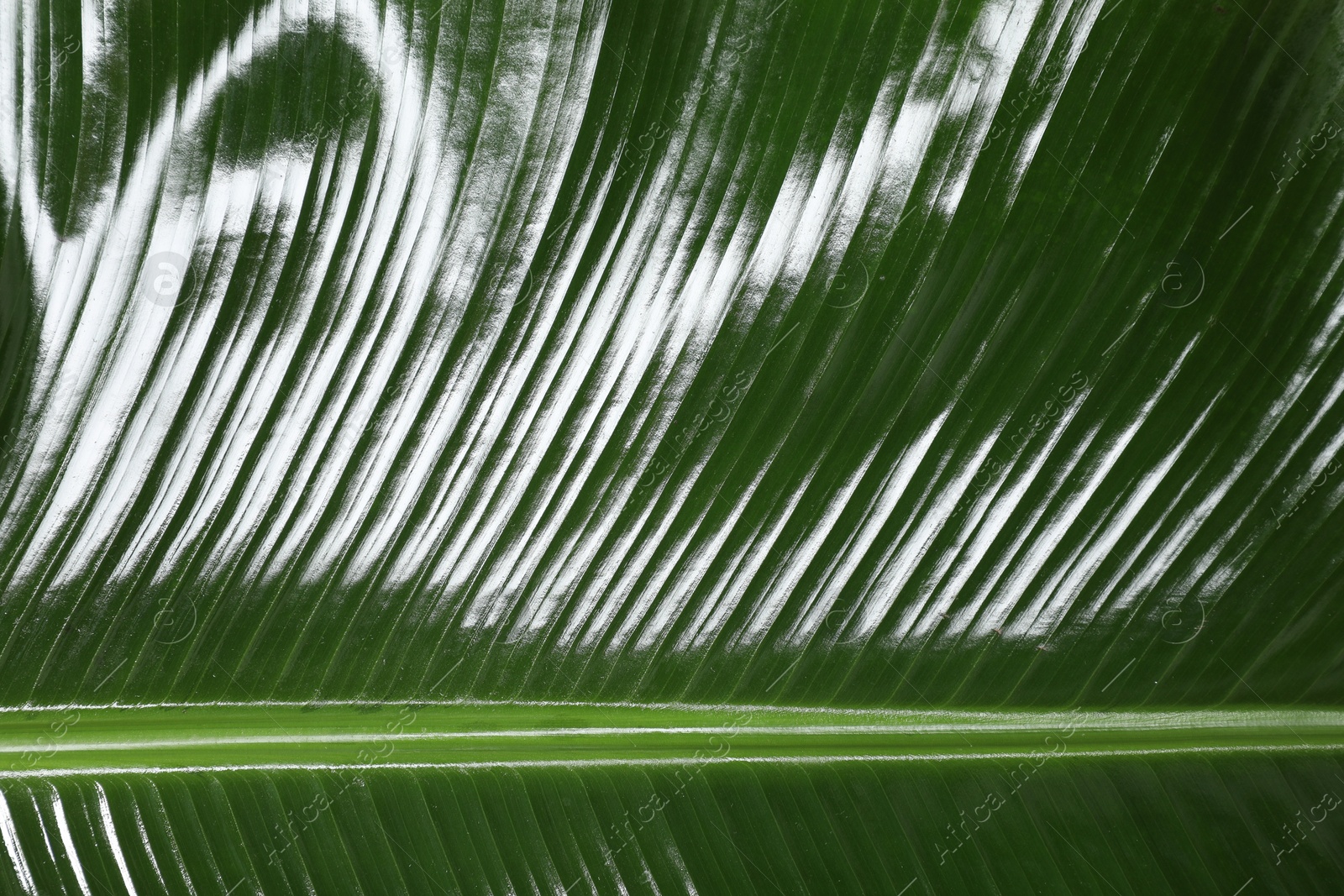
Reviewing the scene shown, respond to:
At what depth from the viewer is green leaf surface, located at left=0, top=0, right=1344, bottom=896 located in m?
1.57

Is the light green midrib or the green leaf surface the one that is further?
the light green midrib

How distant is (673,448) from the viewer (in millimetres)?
1763

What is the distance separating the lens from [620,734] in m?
1.82

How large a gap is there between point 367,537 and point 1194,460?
1.74 m

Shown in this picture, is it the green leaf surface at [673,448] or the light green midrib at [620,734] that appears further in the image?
the light green midrib at [620,734]

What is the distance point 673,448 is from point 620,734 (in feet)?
2.07

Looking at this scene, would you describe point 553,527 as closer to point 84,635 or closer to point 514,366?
point 514,366

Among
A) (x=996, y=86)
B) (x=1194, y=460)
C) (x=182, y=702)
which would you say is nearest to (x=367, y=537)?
(x=182, y=702)

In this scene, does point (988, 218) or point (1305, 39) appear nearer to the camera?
point (1305, 39)

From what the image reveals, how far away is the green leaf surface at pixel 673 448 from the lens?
1.57 m

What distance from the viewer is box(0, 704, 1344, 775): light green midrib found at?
1.75 m

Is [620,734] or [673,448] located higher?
[673,448]

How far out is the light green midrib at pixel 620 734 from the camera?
1.75m

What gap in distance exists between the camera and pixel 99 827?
66.6 inches
